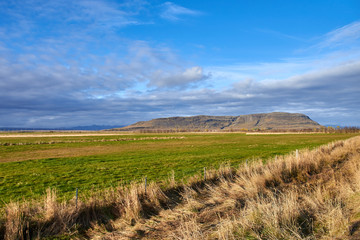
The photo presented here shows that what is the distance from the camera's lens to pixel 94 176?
18.9 m

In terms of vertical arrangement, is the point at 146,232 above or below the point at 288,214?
below

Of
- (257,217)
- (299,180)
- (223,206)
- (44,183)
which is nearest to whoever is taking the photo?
(257,217)

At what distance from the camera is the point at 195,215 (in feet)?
29.1

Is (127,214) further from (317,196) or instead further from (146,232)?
(317,196)

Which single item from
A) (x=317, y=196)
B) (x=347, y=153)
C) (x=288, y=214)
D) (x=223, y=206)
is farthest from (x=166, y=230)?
(x=347, y=153)

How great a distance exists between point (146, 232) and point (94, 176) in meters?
12.5

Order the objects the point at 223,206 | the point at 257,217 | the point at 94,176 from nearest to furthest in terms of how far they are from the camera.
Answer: the point at 257,217 < the point at 223,206 < the point at 94,176

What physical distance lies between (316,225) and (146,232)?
5.65m

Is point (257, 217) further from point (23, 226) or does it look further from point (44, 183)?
point (44, 183)

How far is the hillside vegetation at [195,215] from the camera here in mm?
7035

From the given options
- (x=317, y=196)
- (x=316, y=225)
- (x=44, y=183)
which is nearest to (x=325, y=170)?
(x=317, y=196)

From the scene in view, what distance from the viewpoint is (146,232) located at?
7.89 m

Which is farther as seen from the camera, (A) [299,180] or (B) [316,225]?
(A) [299,180]

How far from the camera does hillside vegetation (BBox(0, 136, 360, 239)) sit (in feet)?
23.1
